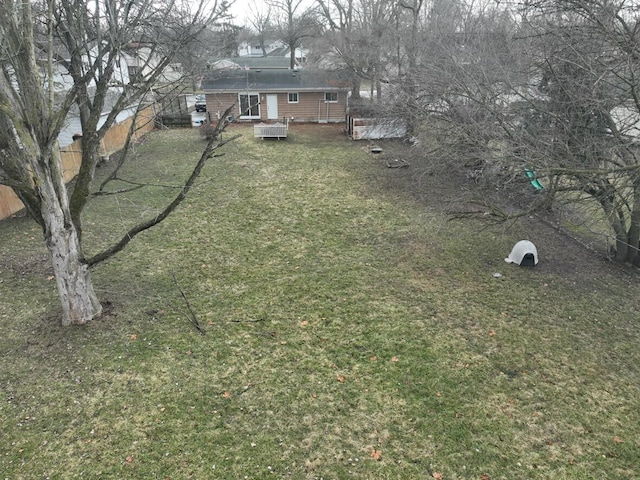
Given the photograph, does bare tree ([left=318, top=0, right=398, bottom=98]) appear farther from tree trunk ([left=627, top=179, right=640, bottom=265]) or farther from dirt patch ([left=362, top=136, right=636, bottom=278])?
tree trunk ([left=627, top=179, right=640, bottom=265])

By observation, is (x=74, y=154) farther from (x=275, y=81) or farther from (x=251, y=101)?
(x=275, y=81)

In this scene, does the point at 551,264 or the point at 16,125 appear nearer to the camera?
the point at 16,125

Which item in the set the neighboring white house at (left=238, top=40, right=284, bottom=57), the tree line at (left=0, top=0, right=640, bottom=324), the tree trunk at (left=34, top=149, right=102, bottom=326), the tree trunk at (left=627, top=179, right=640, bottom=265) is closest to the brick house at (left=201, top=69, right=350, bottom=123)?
the tree line at (left=0, top=0, right=640, bottom=324)

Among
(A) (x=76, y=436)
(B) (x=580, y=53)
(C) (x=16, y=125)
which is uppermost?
(B) (x=580, y=53)

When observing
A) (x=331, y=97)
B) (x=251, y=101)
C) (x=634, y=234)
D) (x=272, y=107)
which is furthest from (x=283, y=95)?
(x=634, y=234)

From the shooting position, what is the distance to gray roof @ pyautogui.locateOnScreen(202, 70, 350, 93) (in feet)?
80.1

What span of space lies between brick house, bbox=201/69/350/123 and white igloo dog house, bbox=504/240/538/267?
17.9m

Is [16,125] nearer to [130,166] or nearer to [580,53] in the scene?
[580,53]

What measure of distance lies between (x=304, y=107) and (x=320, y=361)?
864 inches

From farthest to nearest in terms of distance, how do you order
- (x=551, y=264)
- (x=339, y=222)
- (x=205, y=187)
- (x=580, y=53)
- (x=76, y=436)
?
(x=205, y=187), (x=339, y=222), (x=551, y=264), (x=580, y=53), (x=76, y=436)

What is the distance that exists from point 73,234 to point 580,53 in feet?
28.5

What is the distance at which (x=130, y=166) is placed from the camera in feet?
53.6

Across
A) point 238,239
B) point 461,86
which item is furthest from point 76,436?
point 461,86

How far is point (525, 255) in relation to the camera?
8797mm
